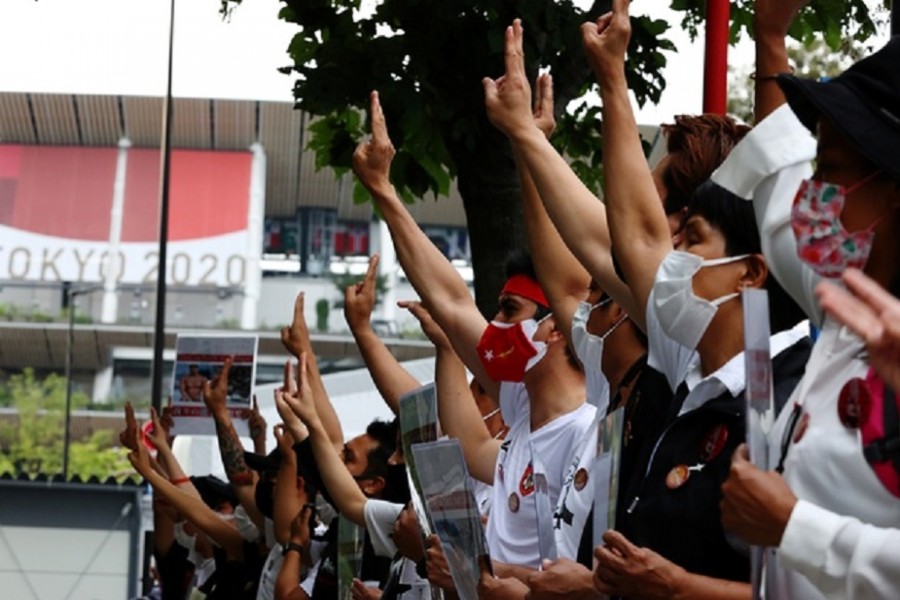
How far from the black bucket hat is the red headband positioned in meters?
2.93

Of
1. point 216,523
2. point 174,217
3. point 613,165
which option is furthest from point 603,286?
point 174,217

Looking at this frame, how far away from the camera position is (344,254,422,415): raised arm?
8336 millimetres

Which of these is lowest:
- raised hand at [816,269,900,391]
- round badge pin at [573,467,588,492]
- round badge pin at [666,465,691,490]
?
round badge pin at [573,467,588,492]

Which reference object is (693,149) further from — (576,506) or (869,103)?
(869,103)

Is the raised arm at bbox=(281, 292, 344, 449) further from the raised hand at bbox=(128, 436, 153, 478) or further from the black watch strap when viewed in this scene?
the raised hand at bbox=(128, 436, 153, 478)

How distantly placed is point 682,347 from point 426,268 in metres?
2.58

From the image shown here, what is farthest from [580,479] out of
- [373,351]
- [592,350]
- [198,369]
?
[198,369]

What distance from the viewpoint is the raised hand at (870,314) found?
10.2ft

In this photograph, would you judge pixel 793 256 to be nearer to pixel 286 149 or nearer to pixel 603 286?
pixel 603 286

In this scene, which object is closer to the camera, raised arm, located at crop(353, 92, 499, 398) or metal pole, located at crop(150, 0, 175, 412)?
raised arm, located at crop(353, 92, 499, 398)

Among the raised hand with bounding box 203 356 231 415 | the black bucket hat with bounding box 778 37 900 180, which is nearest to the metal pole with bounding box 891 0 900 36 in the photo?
the black bucket hat with bounding box 778 37 900 180

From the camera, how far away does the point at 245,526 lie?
42.8 feet

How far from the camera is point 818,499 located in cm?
370

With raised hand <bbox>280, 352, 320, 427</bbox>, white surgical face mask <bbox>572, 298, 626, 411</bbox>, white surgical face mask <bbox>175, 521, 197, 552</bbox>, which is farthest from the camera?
white surgical face mask <bbox>175, 521, 197, 552</bbox>
